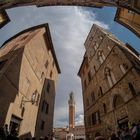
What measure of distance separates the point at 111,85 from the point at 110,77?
895 millimetres

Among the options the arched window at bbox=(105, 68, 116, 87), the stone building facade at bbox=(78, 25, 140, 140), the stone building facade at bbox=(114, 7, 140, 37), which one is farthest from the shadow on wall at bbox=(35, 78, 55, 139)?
the stone building facade at bbox=(114, 7, 140, 37)

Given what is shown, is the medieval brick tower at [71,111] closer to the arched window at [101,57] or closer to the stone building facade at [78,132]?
the stone building facade at [78,132]

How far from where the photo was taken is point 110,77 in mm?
16219

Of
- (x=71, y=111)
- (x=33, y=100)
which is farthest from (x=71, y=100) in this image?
(x=33, y=100)

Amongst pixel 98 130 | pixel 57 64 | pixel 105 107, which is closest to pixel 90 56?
pixel 57 64

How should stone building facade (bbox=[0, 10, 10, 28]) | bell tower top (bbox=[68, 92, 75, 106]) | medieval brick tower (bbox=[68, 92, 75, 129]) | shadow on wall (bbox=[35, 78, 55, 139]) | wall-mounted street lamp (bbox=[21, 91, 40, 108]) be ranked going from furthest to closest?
bell tower top (bbox=[68, 92, 75, 106]) → medieval brick tower (bbox=[68, 92, 75, 129]) → shadow on wall (bbox=[35, 78, 55, 139]) → stone building facade (bbox=[0, 10, 10, 28]) → wall-mounted street lamp (bbox=[21, 91, 40, 108])

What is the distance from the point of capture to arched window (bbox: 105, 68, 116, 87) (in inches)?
610

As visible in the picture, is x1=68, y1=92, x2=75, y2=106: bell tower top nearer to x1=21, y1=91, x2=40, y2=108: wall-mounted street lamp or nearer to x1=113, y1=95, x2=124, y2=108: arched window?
x1=21, y1=91, x2=40, y2=108: wall-mounted street lamp

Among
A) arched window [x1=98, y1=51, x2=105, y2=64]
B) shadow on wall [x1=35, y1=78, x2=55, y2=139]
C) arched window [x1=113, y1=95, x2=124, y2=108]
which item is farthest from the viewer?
arched window [x1=98, y1=51, x2=105, y2=64]

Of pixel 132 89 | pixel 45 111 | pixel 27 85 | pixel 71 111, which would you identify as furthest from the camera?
pixel 71 111

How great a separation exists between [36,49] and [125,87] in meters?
9.65

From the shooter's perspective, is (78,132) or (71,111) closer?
(78,132)

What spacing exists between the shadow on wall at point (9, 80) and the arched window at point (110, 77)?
8533 millimetres

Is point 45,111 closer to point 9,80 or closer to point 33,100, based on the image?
point 33,100
